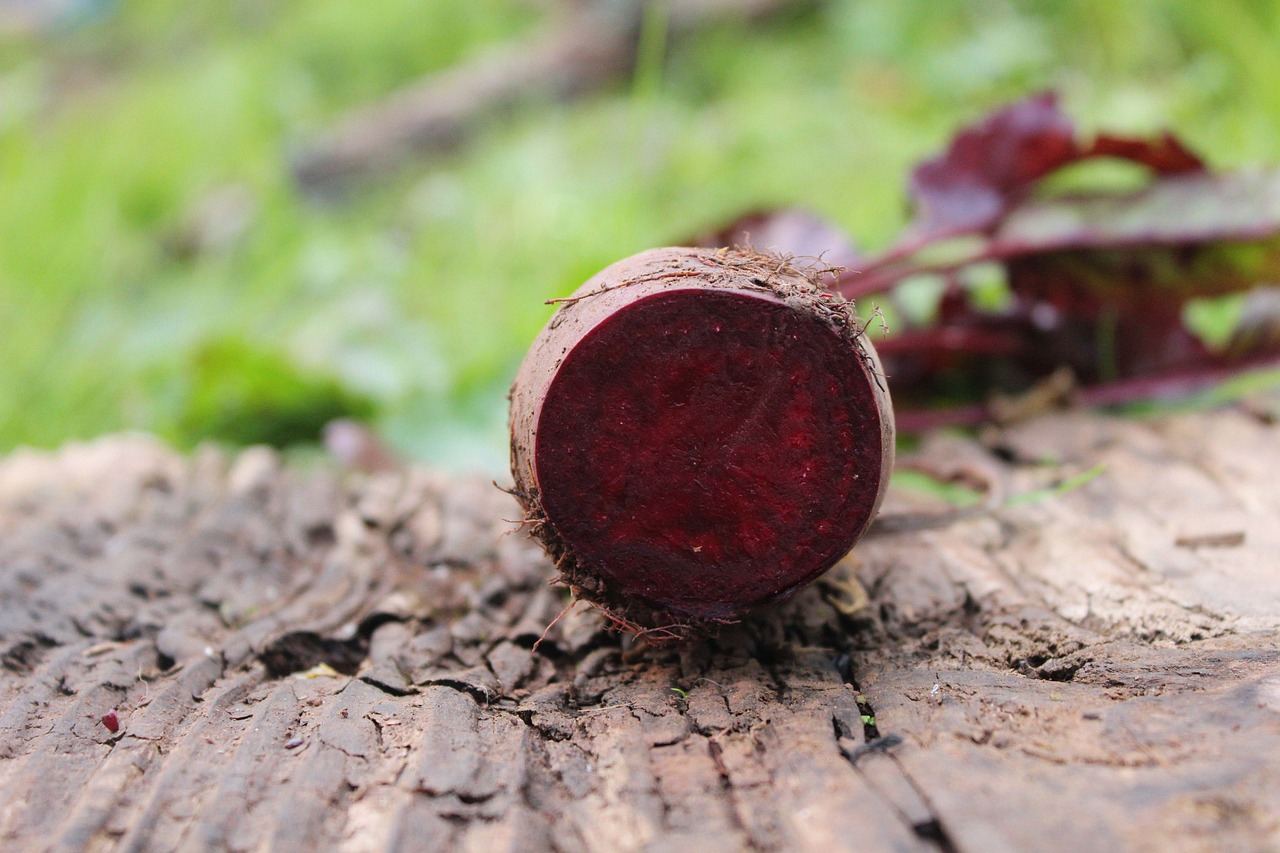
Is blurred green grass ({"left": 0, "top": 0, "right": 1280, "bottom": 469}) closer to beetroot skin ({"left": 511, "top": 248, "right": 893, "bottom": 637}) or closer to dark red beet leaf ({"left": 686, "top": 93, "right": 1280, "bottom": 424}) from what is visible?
dark red beet leaf ({"left": 686, "top": 93, "right": 1280, "bottom": 424})

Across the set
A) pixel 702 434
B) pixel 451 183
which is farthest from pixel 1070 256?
pixel 451 183

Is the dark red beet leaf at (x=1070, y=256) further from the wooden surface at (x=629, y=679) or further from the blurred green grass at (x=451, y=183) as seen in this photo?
the blurred green grass at (x=451, y=183)

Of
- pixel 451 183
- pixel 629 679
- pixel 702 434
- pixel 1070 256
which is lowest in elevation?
pixel 629 679

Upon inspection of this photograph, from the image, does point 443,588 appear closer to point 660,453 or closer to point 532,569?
point 532,569

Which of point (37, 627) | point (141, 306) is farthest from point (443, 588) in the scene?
point (141, 306)

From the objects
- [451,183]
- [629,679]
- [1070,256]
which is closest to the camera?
[629,679]

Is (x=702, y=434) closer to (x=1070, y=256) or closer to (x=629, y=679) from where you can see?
(x=629, y=679)

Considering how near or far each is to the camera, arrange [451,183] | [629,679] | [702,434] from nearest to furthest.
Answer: [702,434] → [629,679] → [451,183]

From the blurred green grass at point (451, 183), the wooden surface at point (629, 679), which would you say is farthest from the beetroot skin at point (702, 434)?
the blurred green grass at point (451, 183)
